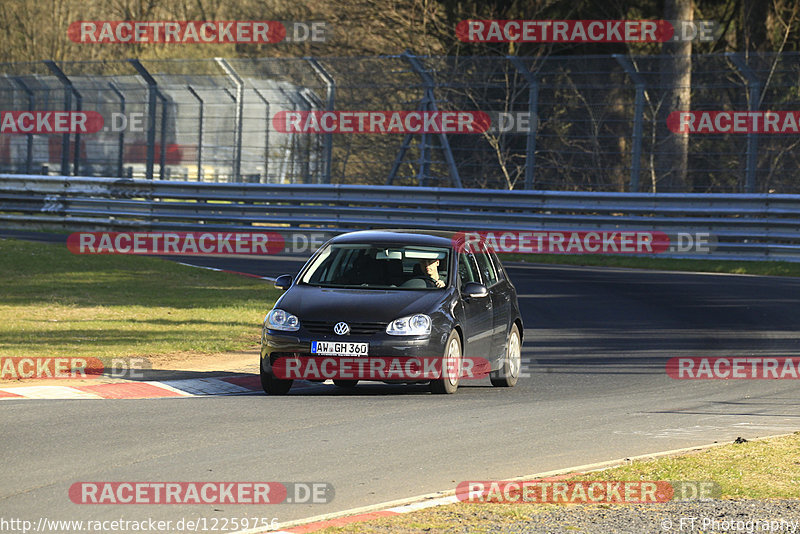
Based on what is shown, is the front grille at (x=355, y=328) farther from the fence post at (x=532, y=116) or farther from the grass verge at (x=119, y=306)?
the fence post at (x=532, y=116)

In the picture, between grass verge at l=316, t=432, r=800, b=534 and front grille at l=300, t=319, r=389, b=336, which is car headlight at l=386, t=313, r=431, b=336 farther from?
grass verge at l=316, t=432, r=800, b=534

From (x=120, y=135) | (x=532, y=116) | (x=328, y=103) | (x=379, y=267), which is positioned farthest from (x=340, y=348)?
(x=120, y=135)

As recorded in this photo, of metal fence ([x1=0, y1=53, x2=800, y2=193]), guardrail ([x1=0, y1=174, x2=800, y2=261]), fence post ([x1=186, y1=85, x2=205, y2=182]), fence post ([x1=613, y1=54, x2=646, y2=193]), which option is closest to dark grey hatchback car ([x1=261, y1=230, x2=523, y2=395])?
guardrail ([x1=0, y1=174, x2=800, y2=261])

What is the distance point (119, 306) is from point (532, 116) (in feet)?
34.5

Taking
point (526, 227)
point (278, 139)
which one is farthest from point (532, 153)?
point (278, 139)

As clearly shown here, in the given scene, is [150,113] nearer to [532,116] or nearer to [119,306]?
[532,116]

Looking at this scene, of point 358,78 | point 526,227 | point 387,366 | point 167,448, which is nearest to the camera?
point 167,448

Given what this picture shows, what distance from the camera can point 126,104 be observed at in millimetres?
29469

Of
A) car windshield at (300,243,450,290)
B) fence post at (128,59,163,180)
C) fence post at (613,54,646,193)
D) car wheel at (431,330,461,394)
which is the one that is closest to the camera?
car wheel at (431,330,461,394)

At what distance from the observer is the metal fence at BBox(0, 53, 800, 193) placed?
23.9 metres

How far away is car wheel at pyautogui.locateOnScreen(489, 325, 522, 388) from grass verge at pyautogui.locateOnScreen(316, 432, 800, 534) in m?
3.39

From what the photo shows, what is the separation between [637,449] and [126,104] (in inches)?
887

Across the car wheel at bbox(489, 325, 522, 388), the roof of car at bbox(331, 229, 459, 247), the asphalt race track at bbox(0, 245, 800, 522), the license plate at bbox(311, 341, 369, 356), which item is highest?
the roof of car at bbox(331, 229, 459, 247)

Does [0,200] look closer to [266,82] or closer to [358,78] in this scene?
[266,82]
